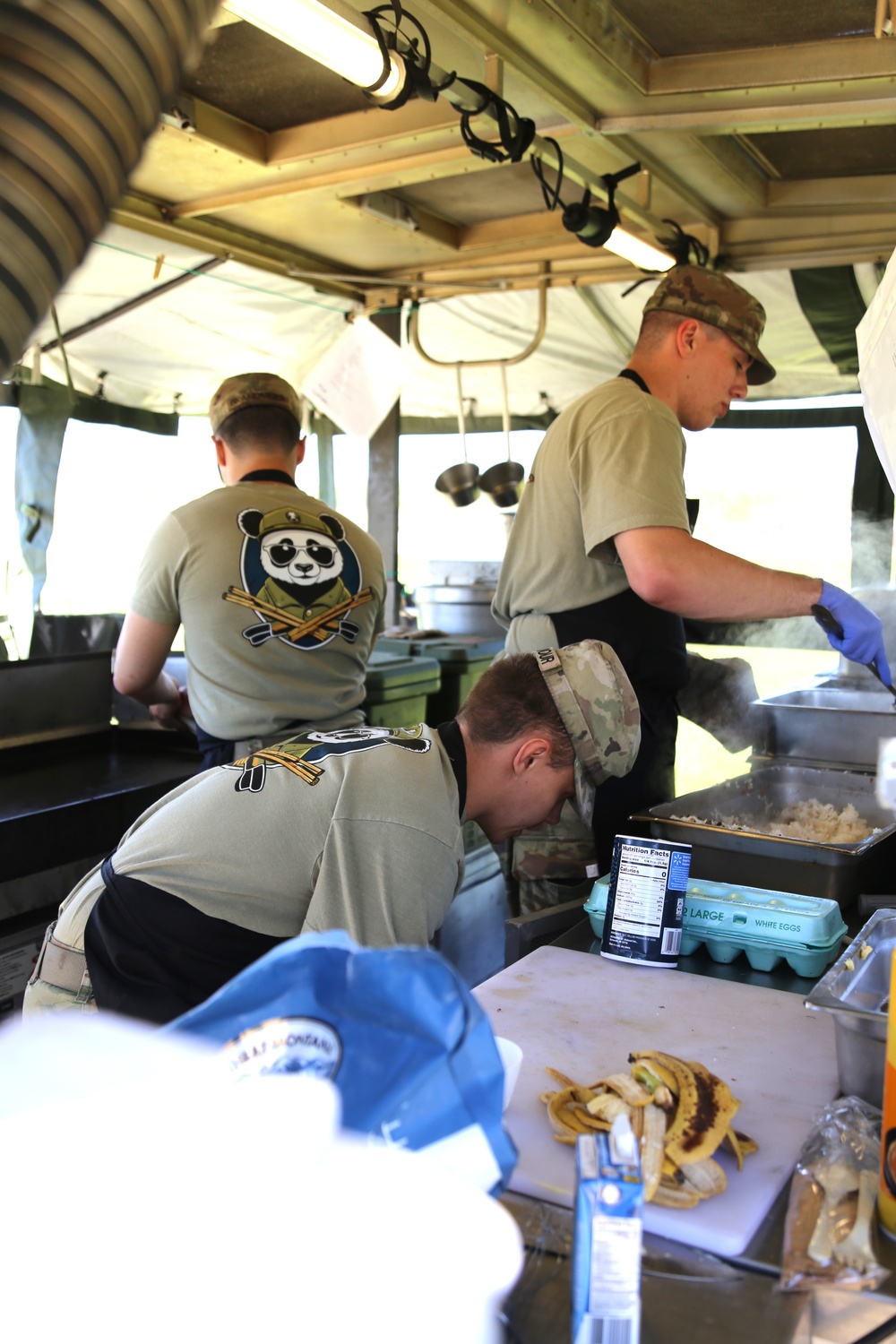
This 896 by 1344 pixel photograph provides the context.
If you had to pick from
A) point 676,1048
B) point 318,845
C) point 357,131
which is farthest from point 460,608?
point 676,1048

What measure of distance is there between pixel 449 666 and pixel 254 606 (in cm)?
125

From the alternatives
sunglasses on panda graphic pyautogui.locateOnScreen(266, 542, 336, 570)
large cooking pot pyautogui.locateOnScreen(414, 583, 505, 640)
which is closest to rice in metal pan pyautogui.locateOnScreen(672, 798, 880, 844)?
sunglasses on panda graphic pyautogui.locateOnScreen(266, 542, 336, 570)

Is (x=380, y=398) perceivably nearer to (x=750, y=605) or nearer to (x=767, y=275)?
(x=767, y=275)

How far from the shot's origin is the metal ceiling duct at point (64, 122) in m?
Answer: 0.58

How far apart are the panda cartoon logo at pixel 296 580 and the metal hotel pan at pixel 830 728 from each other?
1142 millimetres

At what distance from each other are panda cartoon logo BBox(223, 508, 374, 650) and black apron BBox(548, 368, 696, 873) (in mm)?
535

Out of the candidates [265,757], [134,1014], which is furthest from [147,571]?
Result: [134,1014]

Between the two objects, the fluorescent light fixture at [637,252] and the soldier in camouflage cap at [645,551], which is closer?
the soldier in camouflage cap at [645,551]

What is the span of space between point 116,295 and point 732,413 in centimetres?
237

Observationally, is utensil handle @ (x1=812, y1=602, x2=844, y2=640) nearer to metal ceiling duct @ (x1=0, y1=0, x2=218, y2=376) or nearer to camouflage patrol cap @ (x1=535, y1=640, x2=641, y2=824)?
Answer: camouflage patrol cap @ (x1=535, y1=640, x2=641, y2=824)

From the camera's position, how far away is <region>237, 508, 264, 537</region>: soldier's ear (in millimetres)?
2540

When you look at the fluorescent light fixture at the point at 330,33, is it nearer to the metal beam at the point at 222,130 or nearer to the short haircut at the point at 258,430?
the metal beam at the point at 222,130

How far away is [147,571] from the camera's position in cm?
254

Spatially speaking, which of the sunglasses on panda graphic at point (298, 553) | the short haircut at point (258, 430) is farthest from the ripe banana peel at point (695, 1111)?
the short haircut at point (258, 430)
